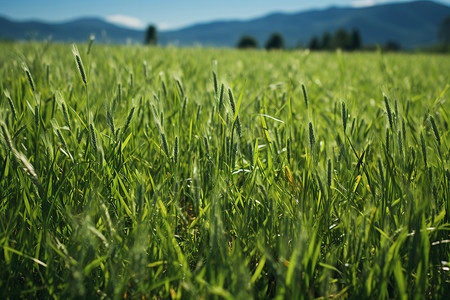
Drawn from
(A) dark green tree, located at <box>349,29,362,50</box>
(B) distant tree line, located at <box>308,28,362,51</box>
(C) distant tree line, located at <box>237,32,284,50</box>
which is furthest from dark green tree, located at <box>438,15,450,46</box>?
(C) distant tree line, located at <box>237,32,284,50</box>

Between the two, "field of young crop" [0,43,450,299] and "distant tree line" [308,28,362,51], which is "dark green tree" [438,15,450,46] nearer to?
"distant tree line" [308,28,362,51]

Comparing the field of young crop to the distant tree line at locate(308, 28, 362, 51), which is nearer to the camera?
the field of young crop

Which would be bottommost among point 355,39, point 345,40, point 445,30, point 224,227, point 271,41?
point 224,227

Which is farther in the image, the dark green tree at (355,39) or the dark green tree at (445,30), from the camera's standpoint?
the dark green tree at (445,30)

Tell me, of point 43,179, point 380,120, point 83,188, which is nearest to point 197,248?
point 83,188

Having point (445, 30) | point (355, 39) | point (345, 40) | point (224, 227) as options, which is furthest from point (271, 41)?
point (224, 227)

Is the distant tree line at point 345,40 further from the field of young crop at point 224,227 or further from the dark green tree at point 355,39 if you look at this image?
the field of young crop at point 224,227

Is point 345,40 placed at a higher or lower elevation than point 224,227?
higher

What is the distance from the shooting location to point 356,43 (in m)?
60.2

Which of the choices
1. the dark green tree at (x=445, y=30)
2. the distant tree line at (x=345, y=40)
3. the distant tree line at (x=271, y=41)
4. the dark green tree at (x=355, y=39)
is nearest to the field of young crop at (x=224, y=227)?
the distant tree line at (x=271, y=41)

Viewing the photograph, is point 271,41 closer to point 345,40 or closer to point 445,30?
point 345,40

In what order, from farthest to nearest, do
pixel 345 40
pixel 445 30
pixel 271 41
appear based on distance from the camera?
pixel 445 30
pixel 271 41
pixel 345 40

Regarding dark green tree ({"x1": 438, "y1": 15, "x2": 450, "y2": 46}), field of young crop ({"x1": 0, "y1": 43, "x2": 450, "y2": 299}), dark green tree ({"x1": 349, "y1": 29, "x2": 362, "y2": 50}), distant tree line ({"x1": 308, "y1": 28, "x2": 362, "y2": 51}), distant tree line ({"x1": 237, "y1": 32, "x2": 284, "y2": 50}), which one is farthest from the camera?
dark green tree ({"x1": 438, "y1": 15, "x2": 450, "y2": 46})

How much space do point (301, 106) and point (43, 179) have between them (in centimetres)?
147
